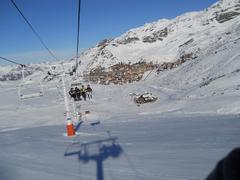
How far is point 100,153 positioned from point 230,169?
322 inches

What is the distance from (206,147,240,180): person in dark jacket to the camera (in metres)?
1.42

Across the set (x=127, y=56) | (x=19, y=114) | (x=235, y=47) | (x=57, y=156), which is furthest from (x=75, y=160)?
(x=127, y=56)

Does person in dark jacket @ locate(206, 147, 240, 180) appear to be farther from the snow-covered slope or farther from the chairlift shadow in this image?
the snow-covered slope

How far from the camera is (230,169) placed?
4.66 feet

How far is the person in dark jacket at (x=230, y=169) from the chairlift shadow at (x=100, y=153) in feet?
19.2

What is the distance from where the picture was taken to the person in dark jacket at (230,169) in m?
1.42

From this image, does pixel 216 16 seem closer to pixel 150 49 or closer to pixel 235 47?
pixel 150 49

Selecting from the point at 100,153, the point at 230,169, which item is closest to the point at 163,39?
the point at 100,153

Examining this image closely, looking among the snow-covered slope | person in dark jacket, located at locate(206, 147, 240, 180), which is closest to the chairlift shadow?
person in dark jacket, located at locate(206, 147, 240, 180)

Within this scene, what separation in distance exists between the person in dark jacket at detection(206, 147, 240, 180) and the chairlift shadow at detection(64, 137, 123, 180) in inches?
231

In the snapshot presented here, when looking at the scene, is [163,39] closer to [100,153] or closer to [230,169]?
[100,153]

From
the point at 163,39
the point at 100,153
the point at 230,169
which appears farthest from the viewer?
the point at 163,39

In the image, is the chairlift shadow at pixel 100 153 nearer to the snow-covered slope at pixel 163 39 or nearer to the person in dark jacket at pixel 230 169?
the person in dark jacket at pixel 230 169

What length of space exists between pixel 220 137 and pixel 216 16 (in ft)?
256
